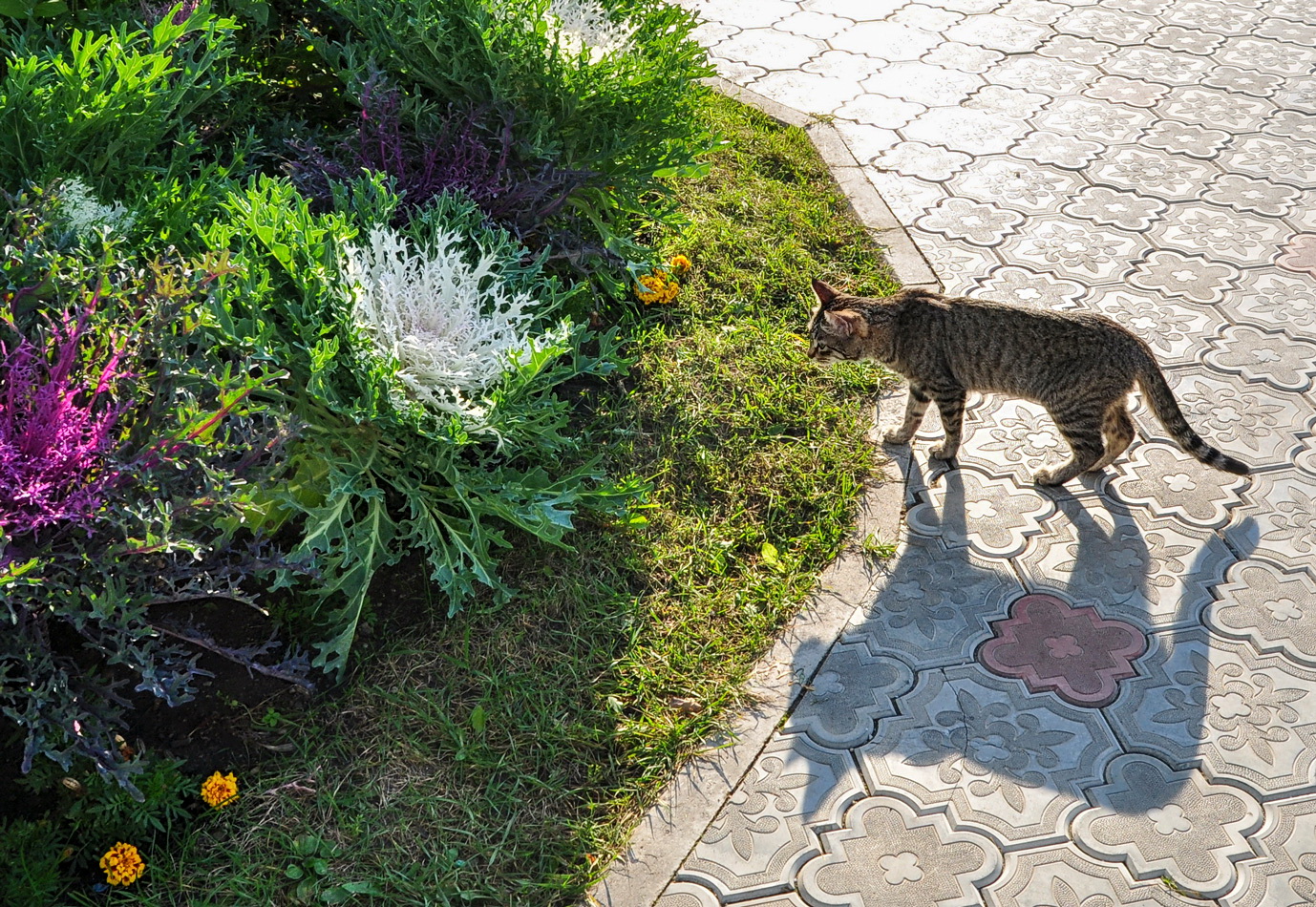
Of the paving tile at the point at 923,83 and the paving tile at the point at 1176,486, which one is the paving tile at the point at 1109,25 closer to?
the paving tile at the point at 923,83

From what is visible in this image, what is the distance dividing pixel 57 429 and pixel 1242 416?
453cm

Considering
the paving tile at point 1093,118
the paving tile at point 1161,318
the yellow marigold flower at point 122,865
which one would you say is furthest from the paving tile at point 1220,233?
the yellow marigold flower at point 122,865

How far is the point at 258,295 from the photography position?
336 cm

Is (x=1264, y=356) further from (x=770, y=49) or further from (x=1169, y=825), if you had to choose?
(x=770, y=49)

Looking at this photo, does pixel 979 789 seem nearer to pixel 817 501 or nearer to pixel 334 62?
pixel 817 501

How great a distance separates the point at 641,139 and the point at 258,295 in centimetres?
197

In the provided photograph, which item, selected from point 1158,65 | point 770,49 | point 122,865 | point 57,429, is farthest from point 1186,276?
point 122,865

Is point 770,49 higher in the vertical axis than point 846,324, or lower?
lower

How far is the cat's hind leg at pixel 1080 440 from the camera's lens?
4.29 m

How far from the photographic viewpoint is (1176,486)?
14.8ft

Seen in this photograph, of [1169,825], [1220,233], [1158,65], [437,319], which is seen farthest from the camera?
[1158,65]

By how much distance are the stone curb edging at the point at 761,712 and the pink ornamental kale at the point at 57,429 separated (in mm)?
1772

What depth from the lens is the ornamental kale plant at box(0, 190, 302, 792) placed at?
2832 mm

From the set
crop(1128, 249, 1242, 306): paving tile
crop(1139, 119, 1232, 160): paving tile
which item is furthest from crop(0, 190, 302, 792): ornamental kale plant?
crop(1139, 119, 1232, 160): paving tile
